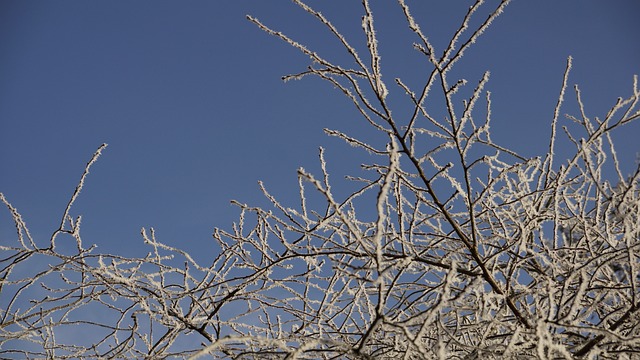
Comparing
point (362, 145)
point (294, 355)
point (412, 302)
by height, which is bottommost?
point (294, 355)

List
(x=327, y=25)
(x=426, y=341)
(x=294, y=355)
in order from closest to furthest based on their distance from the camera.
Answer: (x=294, y=355)
(x=327, y=25)
(x=426, y=341)

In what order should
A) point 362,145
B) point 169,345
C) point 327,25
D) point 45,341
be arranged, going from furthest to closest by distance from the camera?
point 45,341 → point 169,345 → point 362,145 → point 327,25

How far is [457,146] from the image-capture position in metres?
1.66

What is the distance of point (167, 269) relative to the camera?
7.56ft

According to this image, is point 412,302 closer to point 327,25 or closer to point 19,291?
point 327,25

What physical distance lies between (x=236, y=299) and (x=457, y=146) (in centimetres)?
114

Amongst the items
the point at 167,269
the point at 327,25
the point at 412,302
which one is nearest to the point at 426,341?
the point at 412,302

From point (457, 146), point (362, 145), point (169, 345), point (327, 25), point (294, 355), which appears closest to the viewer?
point (294, 355)

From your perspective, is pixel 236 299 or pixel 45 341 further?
pixel 45 341

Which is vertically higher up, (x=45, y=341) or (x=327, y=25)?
(x=327, y=25)

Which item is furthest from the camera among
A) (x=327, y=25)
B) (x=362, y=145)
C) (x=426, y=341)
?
(x=426, y=341)

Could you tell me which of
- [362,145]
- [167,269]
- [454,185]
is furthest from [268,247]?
[454,185]

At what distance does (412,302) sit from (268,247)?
0.62 meters

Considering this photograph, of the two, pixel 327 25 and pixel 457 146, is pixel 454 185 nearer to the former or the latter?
pixel 457 146
